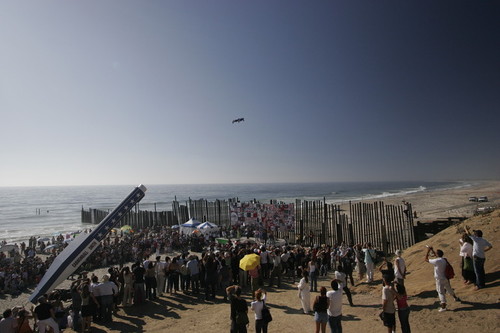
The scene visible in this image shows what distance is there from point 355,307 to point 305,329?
2.16 meters

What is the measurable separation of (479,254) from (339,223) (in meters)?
14.7

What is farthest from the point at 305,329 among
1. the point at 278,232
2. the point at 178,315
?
the point at 278,232

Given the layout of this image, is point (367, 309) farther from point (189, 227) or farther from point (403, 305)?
point (189, 227)

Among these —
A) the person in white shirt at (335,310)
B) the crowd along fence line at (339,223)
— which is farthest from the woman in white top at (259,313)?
the crowd along fence line at (339,223)

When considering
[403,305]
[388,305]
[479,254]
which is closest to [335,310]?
[388,305]

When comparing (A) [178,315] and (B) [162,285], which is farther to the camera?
(B) [162,285]

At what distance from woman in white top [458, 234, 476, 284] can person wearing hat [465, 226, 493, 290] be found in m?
0.19

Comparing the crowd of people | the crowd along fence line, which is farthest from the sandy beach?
the crowd along fence line

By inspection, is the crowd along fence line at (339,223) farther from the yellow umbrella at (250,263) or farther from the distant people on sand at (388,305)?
the distant people on sand at (388,305)

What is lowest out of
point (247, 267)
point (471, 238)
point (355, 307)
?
point (355, 307)

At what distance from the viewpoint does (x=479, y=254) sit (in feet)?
24.4

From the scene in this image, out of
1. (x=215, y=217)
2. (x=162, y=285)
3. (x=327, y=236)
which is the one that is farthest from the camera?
(x=215, y=217)

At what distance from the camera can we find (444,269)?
23.5ft

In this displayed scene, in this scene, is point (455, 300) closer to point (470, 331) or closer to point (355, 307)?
point (470, 331)
